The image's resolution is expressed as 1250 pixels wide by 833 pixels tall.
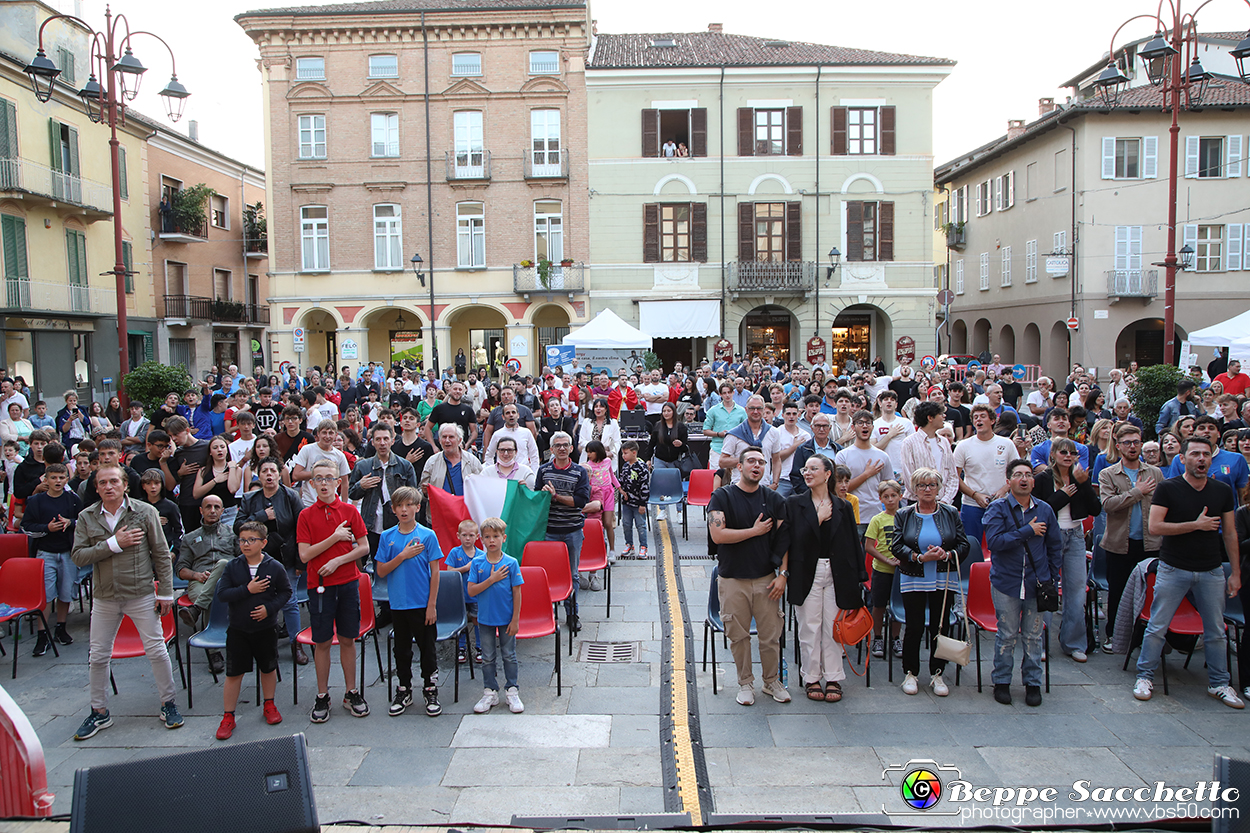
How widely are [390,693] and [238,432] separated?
384 centimetres

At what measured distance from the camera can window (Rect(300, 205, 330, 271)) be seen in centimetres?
2816

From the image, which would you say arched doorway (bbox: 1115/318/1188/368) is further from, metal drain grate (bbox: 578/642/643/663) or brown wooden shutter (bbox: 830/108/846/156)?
metal drain grate (bbox: 578/642/643/663)

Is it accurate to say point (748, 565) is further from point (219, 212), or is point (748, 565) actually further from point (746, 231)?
point (219, 212)

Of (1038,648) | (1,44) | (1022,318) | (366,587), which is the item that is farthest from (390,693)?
(1022,318)

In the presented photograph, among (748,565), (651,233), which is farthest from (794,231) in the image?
(748,565)

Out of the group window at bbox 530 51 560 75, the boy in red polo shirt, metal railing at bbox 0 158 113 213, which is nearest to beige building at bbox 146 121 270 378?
metal railing at bbox 0 158 113 213

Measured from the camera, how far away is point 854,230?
27.4 metres

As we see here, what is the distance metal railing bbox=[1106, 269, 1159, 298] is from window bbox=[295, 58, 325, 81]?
28.2 meters

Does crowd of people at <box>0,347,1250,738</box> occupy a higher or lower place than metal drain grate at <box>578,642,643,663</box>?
higher

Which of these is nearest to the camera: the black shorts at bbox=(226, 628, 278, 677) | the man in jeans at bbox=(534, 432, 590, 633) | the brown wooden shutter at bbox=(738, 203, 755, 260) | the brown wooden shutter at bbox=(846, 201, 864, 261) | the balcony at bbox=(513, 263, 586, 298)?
the black shorts at bbox=(226, 628, 278, 677)

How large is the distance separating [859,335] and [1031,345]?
772 cm

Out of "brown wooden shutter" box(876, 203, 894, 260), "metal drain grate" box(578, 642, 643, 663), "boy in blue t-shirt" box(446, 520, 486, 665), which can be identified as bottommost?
"metal drain grate" box(578, 642, 643, 663)

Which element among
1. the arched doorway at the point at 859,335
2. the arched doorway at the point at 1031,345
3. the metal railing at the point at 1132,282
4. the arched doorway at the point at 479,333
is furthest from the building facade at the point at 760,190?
the arched doorway at the point at 1031,345

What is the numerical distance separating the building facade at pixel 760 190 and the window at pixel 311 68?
364 inches
